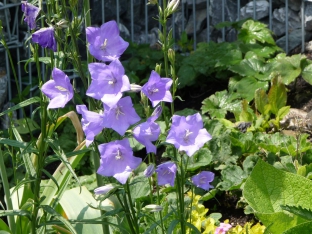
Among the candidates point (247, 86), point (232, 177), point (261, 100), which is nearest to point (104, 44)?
point (232, 177)

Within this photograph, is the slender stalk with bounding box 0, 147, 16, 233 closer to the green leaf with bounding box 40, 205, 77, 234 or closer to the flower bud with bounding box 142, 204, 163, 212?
the green leaf with bounding box 40, 205, 77, 234

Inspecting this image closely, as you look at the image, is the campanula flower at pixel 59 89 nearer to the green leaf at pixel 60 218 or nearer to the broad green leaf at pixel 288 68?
the green leaf at pixel 60 218

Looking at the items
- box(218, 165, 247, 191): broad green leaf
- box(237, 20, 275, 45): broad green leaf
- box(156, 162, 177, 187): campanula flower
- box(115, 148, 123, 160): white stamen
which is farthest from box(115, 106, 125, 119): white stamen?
box(237, 20, 275, 45): broad green leaf

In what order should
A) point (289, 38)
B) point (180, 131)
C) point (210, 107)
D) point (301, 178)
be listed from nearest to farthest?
point (180, 131) < point (301, 178) < point (210, 107) < point (289, 38)

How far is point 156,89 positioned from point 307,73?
2940mm

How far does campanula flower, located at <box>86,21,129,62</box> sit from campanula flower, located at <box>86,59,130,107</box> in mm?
48

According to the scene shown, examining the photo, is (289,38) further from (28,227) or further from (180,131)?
(180,131)

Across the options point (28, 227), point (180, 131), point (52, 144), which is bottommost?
point (28, 227)

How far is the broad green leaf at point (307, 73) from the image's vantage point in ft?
14.9

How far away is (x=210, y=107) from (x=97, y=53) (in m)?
2.62

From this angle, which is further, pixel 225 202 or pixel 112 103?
pixel 225 202

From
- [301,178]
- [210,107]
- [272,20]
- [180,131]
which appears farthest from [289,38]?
[180,131]

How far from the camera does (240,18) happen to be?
5.73 meters

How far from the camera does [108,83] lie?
178 centimetres
